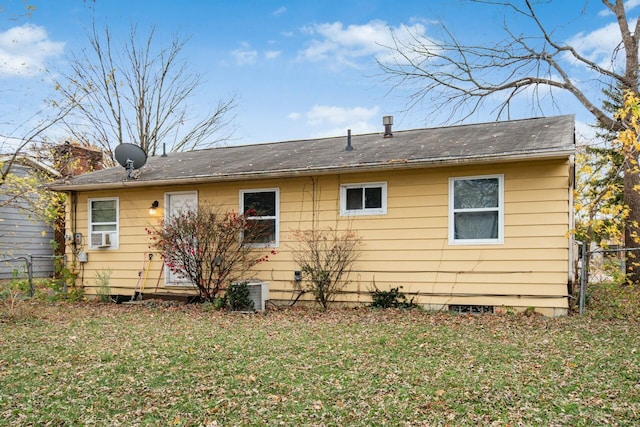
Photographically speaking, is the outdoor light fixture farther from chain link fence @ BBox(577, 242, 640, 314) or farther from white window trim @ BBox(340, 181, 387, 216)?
chain link fence @ BBox(577, 242, 640, 314)

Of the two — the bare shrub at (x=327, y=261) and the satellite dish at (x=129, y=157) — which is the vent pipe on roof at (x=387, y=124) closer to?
the bare shrub at (x=327, y=261)

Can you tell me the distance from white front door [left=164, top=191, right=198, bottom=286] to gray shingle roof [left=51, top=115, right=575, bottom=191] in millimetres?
463

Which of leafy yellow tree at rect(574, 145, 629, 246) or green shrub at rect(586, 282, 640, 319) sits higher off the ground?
leafy yellow tree at rect(574, 145, 629, 246)

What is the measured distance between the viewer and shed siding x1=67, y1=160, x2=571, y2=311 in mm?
7617

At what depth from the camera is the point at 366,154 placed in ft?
30.0

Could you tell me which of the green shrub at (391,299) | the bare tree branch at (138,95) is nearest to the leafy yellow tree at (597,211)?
the green shrub at (391,299)

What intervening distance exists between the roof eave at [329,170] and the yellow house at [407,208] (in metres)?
0.02

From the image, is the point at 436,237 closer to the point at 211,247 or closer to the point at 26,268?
the point at 211,247

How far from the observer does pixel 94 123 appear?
21281 mm

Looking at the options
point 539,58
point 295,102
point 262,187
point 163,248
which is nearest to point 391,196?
point 262,187

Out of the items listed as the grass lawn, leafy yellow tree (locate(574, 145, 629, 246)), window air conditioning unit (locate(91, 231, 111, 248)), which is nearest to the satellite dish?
window air conditioning unit (locate(91, 231, 111, 248))

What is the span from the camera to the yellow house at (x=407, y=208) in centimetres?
767

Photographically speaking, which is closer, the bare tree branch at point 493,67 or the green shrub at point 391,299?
the green shrub at point 391,299

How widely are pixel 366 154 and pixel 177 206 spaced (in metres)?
4.10
